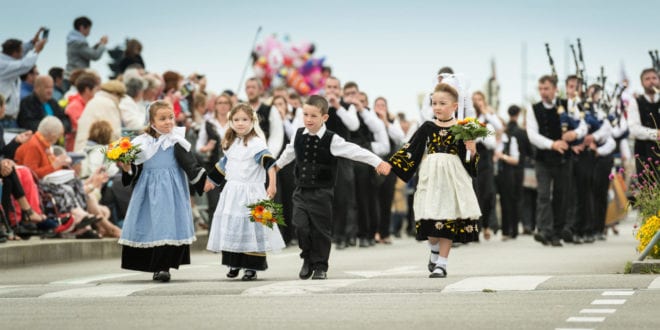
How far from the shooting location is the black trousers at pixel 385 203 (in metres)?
25.1

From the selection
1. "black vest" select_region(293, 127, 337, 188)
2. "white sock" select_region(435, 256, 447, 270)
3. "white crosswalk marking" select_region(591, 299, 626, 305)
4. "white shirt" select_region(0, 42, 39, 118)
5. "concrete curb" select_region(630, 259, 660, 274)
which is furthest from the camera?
"white shirt" select_region(0, 42, 39, 118)

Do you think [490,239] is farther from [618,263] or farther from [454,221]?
[454,221]

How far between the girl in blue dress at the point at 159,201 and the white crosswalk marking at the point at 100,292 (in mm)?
→ 1145

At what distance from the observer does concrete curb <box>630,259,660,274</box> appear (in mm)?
14039

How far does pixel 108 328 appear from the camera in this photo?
9961 mm

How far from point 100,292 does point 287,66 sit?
26930 mm

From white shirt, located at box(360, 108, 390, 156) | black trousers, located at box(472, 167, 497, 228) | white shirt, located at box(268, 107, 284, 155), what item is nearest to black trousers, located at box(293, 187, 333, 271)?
white shirt, located at box(268, 107, 284, 155)

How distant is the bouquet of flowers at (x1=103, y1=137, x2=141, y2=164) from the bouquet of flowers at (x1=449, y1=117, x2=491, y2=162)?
2.98 m

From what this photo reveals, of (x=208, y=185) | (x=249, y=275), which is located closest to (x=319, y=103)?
(x=208, y=185)

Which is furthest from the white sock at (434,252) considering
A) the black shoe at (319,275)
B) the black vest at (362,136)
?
the black vest at (362,136)

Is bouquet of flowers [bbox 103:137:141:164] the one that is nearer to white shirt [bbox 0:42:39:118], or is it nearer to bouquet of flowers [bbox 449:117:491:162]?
bouquet of flowers [bbox 449:117:491:162]

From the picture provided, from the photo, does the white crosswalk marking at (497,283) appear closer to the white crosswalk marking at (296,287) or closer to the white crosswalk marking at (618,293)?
the white crosswalk marking at (618,293)

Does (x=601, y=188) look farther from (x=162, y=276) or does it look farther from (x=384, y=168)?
(x=162, y=276)

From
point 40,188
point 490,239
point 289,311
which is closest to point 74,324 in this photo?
point 289,311
